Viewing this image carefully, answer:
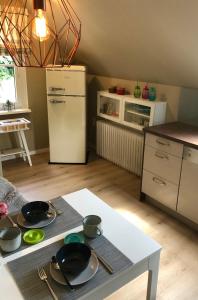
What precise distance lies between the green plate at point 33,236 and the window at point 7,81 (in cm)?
286

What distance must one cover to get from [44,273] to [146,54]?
7.58 ft

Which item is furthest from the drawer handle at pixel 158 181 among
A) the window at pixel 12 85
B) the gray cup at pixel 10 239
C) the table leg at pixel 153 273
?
the window at pixel 12 85

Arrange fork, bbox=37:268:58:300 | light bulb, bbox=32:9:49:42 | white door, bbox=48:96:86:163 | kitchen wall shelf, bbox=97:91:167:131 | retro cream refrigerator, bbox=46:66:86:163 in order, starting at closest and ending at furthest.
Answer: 1. light bulb, bbox=32:9:49:42
2. fork, bbox=37:268:58:300
3. kitchen wall shelf, bbox=97:91:167:131
4. retro cream refrigerator, bbox=46:66:86:163
5. white door, bbox=48:96:86:163

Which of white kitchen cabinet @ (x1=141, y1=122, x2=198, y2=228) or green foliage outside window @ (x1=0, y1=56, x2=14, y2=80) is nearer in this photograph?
white kitchen cabinet @ (x1=141, y1=122, x2=198, y2=228)

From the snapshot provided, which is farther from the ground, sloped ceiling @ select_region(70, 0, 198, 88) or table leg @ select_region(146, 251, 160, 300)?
sloped ceiling @ select_region(70, 0, 198, 88)

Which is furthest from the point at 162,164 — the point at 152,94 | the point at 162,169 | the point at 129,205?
the point at 152,94

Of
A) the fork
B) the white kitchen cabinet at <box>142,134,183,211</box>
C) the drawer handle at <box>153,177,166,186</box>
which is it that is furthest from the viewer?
the drawer handle at <box>153,177,166,186</box>

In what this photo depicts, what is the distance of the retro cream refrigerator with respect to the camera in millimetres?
3481

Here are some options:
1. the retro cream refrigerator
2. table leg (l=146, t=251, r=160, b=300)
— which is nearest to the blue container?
the retro cream refrigerator

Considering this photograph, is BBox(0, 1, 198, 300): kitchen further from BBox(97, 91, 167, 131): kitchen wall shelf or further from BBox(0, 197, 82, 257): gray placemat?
BBox(0, 197, 82, 257): gray placemat

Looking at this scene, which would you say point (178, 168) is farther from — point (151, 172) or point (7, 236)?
point (7, 236)

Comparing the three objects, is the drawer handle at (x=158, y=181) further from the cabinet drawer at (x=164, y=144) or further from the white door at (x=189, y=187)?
the cabinet drawer at (x=164, y=144)

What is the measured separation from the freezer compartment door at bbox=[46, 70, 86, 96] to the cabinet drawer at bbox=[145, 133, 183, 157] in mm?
1344

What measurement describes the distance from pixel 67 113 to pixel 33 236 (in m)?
2.52
